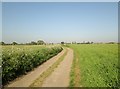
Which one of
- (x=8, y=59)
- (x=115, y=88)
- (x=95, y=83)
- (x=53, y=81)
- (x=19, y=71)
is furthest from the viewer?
(x=19, y=71)

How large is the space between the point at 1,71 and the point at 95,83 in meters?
5.38

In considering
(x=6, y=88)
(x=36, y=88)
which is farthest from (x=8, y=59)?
(x=36, y=88)

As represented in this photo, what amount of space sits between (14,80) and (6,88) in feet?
6.46

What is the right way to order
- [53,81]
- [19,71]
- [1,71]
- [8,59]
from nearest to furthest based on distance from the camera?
[1,71]
[53,81]
[8,59]
[19,71]

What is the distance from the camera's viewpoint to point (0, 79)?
439 inches

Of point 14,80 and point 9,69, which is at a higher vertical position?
point 9,69

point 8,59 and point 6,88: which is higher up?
point 8,59

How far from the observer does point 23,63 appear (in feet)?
49.6

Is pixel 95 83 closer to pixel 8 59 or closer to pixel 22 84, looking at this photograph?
pixel 22 84

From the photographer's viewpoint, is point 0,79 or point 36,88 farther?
point 0,79

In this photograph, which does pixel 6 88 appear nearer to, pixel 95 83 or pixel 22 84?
pixel 22 84

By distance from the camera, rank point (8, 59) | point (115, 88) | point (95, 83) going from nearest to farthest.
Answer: point (115, 88), point (95, 83), point (8, 59)

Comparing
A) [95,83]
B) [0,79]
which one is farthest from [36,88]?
[95,83]

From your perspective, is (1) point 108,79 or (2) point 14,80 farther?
(2) point 14,80
